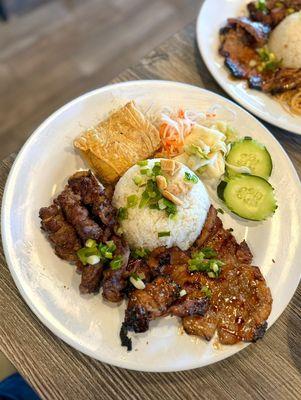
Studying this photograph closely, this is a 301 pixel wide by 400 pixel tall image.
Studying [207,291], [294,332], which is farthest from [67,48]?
[294,332]

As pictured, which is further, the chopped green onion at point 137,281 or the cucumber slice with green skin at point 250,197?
the cucumber slice with green skin at point 250,197

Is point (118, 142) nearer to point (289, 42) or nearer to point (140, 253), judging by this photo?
point (140, 253)

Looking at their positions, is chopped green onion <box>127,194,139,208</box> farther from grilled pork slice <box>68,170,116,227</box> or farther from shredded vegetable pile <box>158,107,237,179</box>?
shredded vegetable pile <box>158,107,237,179</box>

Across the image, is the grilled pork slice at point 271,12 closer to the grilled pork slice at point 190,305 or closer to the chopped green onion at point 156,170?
the chopped green onion at point 156,170

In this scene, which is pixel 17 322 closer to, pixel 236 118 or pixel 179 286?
pixel 179 286

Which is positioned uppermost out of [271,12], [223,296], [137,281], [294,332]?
[271,12]

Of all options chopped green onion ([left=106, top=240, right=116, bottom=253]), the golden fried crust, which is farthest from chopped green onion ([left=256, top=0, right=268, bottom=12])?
chopped green onion ([left=106, top=240, right=116, bottom=253])

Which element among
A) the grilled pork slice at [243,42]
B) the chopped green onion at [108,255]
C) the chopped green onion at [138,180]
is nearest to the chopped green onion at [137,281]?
the chopped green onion at [108,255]
